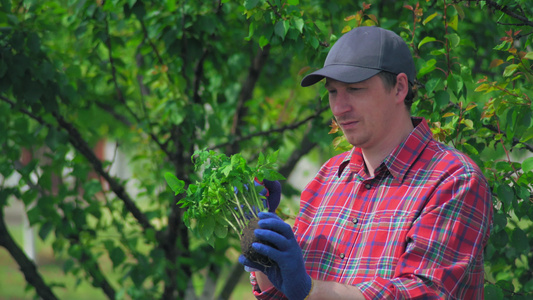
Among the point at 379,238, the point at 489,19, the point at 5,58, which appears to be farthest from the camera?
the point at 489,19

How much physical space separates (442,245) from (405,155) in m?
0.33

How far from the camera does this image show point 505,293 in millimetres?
2938

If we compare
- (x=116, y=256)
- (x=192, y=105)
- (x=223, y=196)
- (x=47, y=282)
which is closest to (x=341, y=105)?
(x=223, y=196)

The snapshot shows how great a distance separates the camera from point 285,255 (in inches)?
69.6

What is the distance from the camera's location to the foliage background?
2.87 m

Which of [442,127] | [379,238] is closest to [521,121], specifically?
[442,127]

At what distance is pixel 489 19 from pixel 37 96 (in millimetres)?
3356

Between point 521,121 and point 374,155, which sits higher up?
point 374,155

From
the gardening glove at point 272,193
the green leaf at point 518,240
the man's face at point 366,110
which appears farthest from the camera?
the green leaf at point 518,240

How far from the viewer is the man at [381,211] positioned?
5.67 feet

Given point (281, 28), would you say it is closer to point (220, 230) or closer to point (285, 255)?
point (220, 230)

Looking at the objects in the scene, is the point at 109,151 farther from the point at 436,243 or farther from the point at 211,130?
the point at 436,243

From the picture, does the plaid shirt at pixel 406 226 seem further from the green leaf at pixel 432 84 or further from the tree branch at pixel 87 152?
the tree branch at pixel 87 152

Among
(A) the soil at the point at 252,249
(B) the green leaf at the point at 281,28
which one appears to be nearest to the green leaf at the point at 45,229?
(B) the green leaf at the point at 281,28
